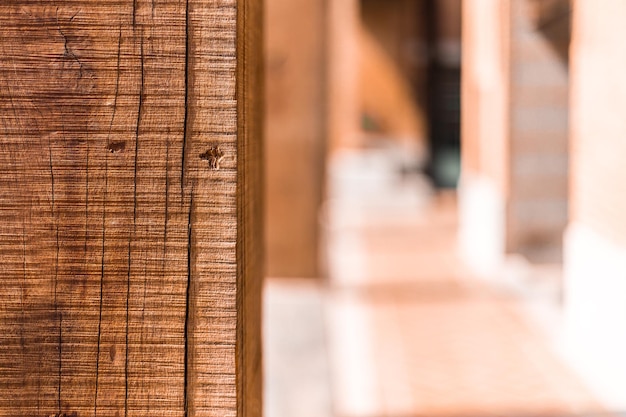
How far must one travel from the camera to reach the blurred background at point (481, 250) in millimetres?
4152

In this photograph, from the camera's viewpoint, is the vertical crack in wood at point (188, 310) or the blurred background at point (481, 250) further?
the blurred background at point (481, 250)

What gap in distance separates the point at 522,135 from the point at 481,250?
58.9 inches

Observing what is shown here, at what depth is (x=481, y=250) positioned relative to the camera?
27.7 ft

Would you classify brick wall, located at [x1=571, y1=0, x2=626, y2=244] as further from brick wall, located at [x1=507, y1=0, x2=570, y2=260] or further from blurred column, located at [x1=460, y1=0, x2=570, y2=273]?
brick wall, located at [x1=507, y1=0, x2=570, y2=260]

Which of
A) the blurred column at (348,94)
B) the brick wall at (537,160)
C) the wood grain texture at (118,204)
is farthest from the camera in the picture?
the blurred column at (348,94)

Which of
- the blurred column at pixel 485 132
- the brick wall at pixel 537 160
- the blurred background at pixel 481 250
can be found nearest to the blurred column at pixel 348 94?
the blurred background at pixel 481 250

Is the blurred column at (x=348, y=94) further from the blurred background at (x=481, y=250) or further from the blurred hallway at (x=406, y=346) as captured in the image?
the blurred hallway at (x=406, y=346)

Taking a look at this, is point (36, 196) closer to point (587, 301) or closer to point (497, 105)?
point (587, 301)

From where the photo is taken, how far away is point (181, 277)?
1209mm

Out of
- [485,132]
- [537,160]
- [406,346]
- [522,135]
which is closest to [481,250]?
[485,132]

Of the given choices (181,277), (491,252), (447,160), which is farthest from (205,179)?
(447,160)

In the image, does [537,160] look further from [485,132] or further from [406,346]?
[406,346]

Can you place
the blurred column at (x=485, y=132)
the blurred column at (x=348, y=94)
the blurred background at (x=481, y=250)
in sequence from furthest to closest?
the blurred column at (x=348, y=94), the blurred column at (x=485, y=132), the blurred background at (x=481, y=250)

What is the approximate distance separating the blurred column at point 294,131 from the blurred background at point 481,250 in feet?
0.03
